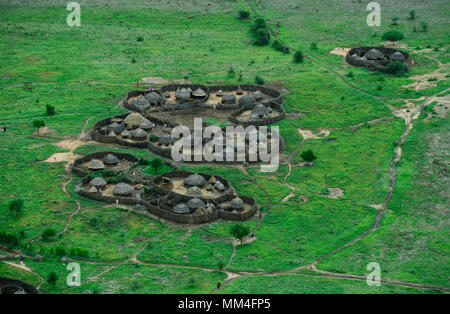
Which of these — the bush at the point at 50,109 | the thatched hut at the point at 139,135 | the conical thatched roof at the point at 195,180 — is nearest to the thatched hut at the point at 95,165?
the thatched hut at the point at 139,135

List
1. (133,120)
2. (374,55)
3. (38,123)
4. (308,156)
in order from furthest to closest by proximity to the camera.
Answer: (374,55) < (133,120) < (38,123) < (308,156)

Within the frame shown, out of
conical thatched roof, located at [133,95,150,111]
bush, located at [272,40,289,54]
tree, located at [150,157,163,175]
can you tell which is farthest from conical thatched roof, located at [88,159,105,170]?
bush, located at [272,40,289,54]

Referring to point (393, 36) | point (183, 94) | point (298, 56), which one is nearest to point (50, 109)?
point (183, 94)

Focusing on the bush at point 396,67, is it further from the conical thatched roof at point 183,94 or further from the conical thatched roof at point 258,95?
the conical thatched roof at point 183,94

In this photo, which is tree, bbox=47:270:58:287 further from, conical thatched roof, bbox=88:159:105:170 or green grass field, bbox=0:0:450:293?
conical thatched roof, bbox=88:159:105:170

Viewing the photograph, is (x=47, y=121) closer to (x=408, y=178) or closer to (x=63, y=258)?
(x=63, y=258)

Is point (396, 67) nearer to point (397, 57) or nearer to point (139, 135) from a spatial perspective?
point (397, 57)
